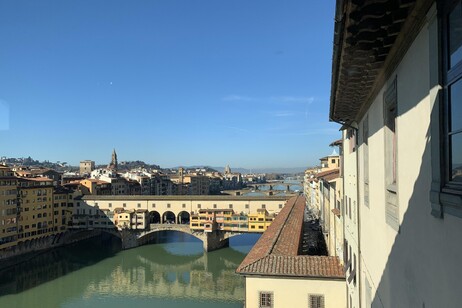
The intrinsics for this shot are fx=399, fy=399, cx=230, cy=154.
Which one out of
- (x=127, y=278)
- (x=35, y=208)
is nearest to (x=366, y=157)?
(x=127, y=278)

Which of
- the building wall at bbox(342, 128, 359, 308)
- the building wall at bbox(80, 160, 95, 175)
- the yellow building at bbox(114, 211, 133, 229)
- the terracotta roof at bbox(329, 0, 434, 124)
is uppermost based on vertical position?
the building wall at bbox(80, 160, 95, 175)

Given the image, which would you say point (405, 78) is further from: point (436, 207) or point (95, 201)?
point (95, 201)

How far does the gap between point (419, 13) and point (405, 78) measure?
24.6 inches

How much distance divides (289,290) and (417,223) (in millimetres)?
10033

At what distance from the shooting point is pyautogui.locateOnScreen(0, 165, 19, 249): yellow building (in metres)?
34.2

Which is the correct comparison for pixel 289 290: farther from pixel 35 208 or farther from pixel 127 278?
pixel 35 208

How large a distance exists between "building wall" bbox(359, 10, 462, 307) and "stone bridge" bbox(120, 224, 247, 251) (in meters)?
36.8

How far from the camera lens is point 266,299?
12.0 m

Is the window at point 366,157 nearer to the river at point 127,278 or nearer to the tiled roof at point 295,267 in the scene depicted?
the tiled roof at point 295,267

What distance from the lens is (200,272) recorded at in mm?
32125

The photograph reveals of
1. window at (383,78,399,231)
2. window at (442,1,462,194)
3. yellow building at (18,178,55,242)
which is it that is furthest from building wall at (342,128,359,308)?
yellow building at (18,178,55,242)

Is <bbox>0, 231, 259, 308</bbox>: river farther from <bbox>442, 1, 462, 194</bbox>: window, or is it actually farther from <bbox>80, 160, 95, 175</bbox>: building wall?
<bbox>80, 160, 95, 175</bbox>: building wall

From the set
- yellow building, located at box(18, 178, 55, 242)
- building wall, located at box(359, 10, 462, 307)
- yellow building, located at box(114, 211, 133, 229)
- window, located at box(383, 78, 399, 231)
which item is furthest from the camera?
yellow building, located at box(114, 211, 133, 229)

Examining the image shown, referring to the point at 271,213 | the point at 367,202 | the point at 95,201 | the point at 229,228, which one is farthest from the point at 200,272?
the point at 367,202
